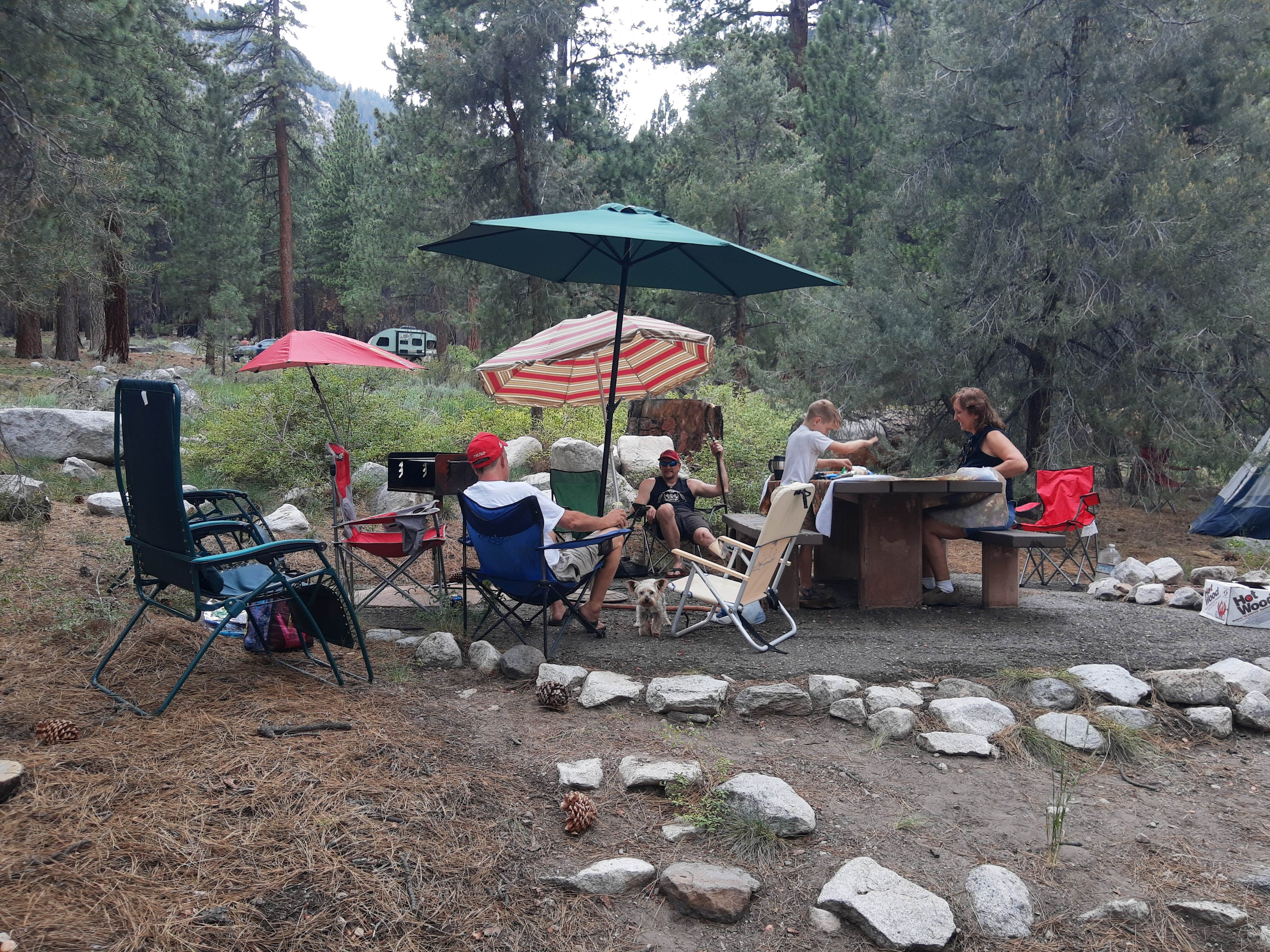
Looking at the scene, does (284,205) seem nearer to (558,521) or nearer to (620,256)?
(620,256)

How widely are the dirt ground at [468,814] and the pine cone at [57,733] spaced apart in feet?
0.15

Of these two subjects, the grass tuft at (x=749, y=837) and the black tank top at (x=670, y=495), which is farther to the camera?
the black tank top at (x=670, y=495)

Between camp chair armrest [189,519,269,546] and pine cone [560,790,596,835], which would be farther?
camp chair armrest [189,519,269,546]

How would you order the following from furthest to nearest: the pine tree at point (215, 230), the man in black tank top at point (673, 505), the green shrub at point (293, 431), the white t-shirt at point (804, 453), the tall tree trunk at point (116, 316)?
the pine tree at point (215, 230), the tall tree trunk at point (116, 316), the green shrub at point (293, 431), the man in black tank top at point (673, 505), the white t-shirt at point (804, 453)

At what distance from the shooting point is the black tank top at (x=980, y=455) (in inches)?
205

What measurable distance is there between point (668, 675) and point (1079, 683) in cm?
180

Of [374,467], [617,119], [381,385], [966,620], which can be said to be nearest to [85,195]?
[374,467]

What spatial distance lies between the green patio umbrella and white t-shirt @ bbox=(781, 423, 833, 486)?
34.3 inches

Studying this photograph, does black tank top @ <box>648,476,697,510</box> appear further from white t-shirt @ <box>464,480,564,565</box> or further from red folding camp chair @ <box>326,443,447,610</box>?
white t-shirt @ <box>464,480,564,565</box>

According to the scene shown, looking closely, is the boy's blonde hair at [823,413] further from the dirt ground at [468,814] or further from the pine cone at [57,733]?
the pine cone at [57,733]

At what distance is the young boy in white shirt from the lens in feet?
16.9

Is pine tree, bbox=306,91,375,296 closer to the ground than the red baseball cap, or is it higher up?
higher up

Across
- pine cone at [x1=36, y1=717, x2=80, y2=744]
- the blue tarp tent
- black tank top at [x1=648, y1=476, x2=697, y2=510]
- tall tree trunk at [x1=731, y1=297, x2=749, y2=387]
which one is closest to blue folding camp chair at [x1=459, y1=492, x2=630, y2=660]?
black tank top at [x1=648, y1=476, x2=697, y2=510]

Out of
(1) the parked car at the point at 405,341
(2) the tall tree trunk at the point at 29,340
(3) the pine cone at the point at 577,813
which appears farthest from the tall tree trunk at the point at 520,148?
(1) the parked car at the point at 405,341
